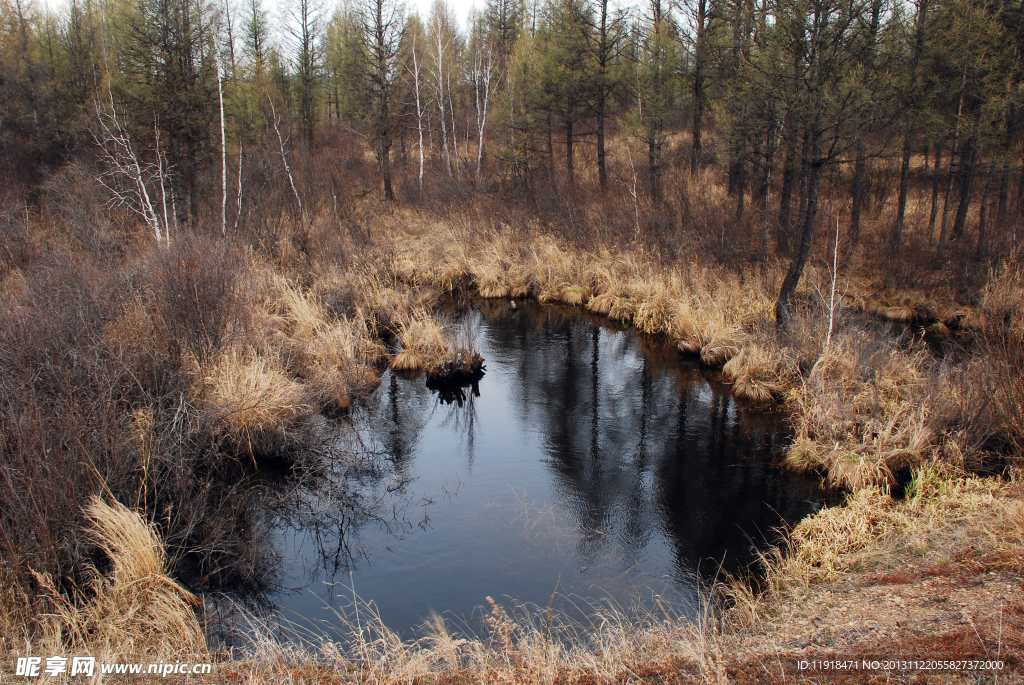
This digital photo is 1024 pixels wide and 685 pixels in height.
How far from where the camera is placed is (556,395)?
9.76 metres

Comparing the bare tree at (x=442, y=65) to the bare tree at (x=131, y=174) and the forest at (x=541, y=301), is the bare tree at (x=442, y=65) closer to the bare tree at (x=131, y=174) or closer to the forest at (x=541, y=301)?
the forest at (x=541, y=301)

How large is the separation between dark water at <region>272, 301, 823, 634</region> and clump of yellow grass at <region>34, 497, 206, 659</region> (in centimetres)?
89

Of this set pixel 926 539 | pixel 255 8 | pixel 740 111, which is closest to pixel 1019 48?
pixel 740 111

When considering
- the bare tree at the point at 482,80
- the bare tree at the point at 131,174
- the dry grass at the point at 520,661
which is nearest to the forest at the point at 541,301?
the dry grass at the point at 520,661

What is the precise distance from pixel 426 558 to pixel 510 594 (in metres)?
0.92

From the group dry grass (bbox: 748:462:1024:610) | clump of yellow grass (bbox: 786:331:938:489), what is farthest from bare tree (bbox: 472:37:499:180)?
dry grass (bbox: 748:462:1024:610)

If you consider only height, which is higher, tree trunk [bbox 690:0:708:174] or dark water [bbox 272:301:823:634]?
tree trunk [bbox 690:0:708:174]

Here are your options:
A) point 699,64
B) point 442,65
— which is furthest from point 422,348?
point 442,65

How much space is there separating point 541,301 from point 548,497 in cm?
981

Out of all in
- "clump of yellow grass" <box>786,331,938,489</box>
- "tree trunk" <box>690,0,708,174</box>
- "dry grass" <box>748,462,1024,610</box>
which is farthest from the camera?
"tree trunk" <box>690,0,708,174</box>

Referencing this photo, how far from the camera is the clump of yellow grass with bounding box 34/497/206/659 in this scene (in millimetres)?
3719

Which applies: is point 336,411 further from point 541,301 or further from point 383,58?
point 383,58

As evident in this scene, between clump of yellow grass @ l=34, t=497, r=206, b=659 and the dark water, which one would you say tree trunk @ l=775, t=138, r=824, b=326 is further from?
clump of yellow grass @ l=34, t=497, r=206, b=659

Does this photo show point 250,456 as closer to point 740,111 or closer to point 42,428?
point 42,428
